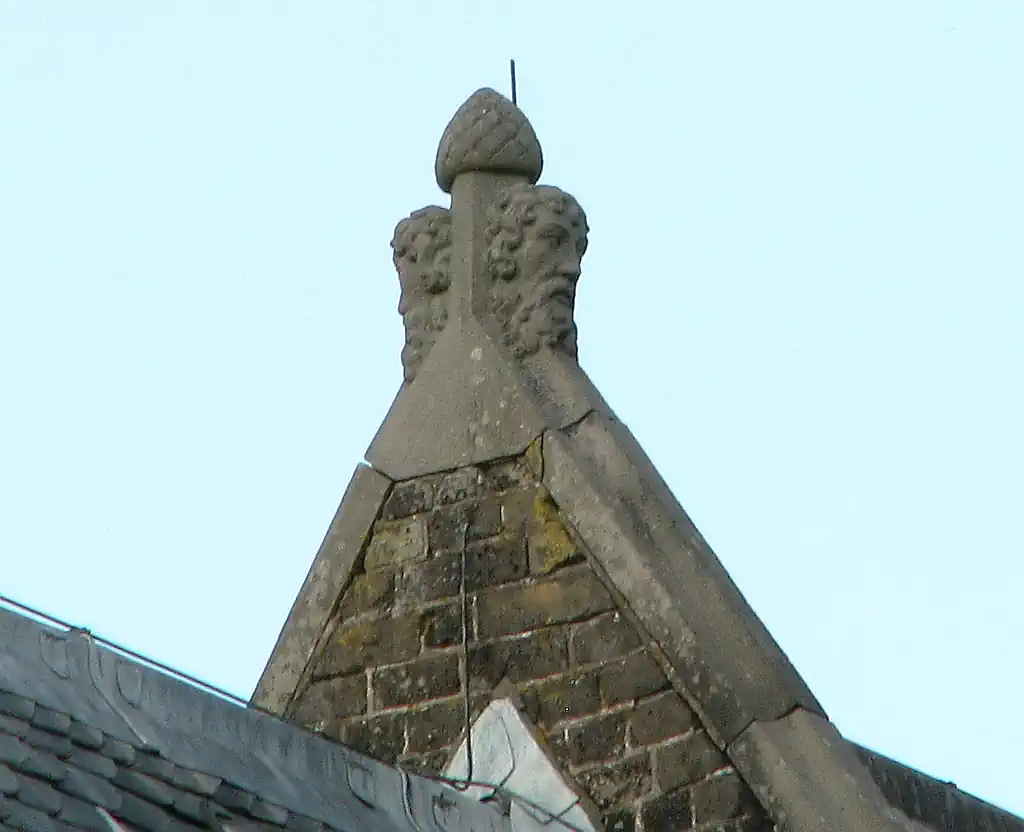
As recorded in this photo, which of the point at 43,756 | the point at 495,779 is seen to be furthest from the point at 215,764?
the point at 495,779

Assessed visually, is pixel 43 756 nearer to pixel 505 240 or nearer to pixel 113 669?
pixel 113 669

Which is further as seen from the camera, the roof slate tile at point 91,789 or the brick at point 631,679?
the brick at point 631,679

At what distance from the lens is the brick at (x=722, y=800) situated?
30.2 ft

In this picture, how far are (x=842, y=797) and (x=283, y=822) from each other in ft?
6.04

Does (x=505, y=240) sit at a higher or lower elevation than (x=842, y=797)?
higher

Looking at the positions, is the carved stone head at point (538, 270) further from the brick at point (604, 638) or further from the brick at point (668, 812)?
the brick at point (668, 812)

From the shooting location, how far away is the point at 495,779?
956cm

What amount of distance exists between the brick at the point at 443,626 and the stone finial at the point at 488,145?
1581 millimetres

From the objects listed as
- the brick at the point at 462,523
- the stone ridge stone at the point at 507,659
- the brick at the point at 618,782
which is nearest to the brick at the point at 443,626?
the stone ridge stone at the point at 507,659

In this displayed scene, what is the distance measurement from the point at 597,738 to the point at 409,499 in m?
1.19

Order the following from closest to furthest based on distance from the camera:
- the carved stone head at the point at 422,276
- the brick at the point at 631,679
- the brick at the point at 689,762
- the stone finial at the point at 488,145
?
the brick at the point at 689,762, the brick at the point at 631,679, the carved stone head at the point at 422,276, the stone finial at the point at 488,145

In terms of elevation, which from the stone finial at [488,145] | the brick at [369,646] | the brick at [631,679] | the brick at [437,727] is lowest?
the brick at [631,679]

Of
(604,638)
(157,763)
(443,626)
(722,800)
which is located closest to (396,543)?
(443,626)

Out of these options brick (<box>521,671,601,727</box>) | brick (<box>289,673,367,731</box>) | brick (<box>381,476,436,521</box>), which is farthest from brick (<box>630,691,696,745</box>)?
brick (<box>381,476,436,521</box>)
